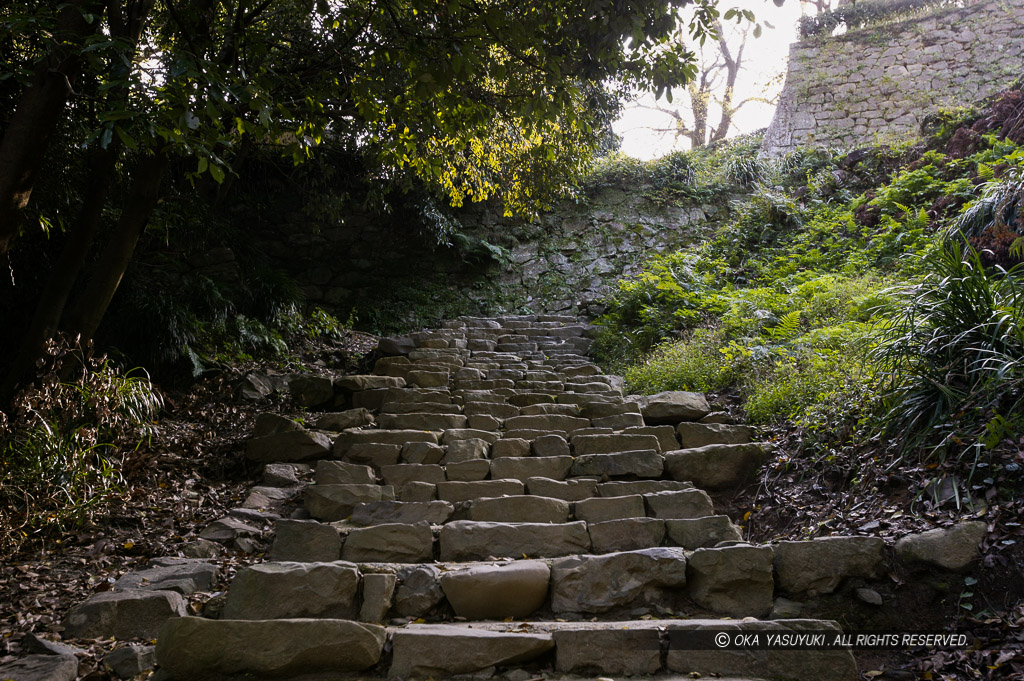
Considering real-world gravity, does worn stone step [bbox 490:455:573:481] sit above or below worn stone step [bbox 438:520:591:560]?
above

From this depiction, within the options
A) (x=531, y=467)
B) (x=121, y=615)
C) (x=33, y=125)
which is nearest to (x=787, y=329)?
(x=531, y=467)

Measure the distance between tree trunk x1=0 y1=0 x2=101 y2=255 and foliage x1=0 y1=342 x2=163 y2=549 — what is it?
3.17 feet

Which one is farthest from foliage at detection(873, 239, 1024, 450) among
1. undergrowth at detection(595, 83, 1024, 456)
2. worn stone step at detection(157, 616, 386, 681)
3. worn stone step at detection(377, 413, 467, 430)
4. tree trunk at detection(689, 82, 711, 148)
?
tree trunk at detection(689, 82, 711, 148)

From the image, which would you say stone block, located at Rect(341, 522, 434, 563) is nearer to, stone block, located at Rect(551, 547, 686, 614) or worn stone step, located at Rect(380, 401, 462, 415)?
stone block, located at Rect(551, 547, 686, 614)

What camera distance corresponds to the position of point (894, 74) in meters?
11.7

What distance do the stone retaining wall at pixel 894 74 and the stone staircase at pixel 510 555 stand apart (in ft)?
29.6

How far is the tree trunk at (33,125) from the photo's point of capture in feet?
11.0

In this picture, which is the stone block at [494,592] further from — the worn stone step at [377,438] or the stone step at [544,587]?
the worn stone step at [377,438]

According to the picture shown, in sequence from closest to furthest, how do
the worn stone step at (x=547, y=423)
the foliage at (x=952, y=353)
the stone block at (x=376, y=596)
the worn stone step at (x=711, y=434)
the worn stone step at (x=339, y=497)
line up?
the stone block at (x=376, y=596) → the foliage at (x=952, y=353) → the worn stone step at (x=339, y=497) → the worn stone step at (x=711, y=434) → the worn stone step at (x=547, y=423)

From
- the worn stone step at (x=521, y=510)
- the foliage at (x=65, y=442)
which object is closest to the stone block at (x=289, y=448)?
the foliage at (x=65, y=442)

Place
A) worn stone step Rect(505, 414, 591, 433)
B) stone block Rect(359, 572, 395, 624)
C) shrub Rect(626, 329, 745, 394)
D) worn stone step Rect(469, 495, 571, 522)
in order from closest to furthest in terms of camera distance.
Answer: stone block Rect(359, 572, 395, 624), worn stone step Rect(469, 495, 571, 522), worn stone step Rect(505, 414, 591, 433), shrub Rect(626, 329, 745, 394)

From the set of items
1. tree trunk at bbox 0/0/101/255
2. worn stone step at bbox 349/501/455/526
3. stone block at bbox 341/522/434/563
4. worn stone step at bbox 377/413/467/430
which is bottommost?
stone block at bbox 341/522/434/563

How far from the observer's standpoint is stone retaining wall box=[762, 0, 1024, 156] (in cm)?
1101

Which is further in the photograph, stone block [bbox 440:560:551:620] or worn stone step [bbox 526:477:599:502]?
worn stone step [bbox 526:477:599:502]
